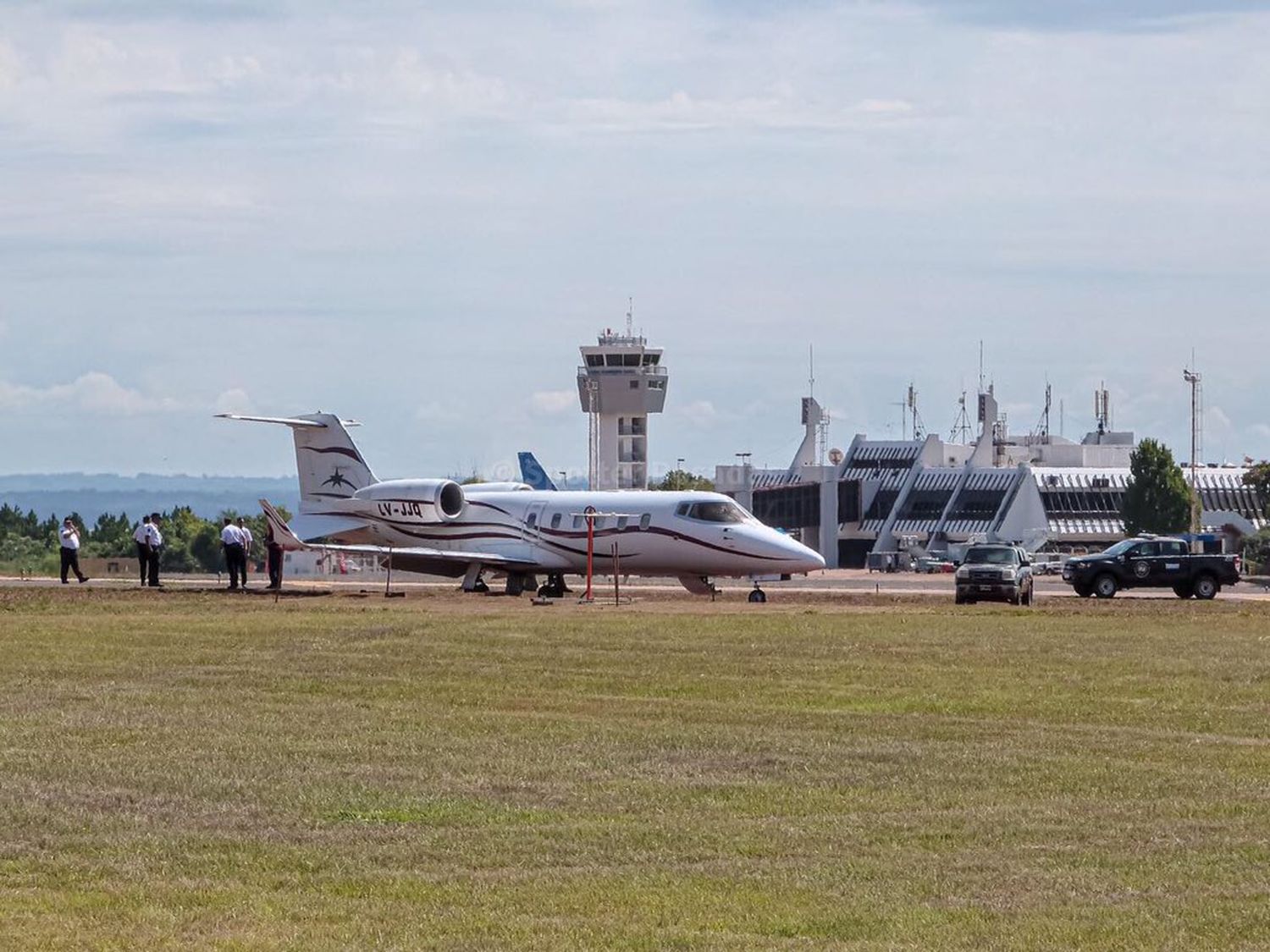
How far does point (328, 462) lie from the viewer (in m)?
53.5

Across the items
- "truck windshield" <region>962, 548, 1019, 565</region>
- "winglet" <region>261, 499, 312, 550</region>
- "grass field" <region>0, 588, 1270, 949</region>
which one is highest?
"winglet" <region>261, 499, 312, 550</region>

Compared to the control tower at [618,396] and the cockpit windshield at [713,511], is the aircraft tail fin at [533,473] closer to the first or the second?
the cockpit windshield at [713,511]

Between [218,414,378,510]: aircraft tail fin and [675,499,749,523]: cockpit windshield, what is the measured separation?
33.8 feet

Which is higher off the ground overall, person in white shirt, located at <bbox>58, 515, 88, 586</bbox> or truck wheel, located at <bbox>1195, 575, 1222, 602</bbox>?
person in white shirt, located at <bbox>58, 515, 88, 586</bbox>

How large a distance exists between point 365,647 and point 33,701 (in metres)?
8.30

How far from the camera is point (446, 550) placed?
51469 mm

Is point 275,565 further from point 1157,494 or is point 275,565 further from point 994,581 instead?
point 1157,494

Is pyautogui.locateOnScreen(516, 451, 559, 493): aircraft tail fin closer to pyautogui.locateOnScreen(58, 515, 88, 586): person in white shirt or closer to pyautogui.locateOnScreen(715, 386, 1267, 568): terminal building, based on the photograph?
pyautogui.locateOnScreen(58, 515, 88, 586): person in white shirt

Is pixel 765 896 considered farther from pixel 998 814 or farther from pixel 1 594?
pixel 1 594

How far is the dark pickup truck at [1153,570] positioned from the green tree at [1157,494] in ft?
256

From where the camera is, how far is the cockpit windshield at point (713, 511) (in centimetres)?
4691

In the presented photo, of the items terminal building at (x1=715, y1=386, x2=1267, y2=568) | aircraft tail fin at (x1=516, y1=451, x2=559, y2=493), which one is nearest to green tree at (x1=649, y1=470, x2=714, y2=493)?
terminal building at (x1=715, y1=386, x2=1267, y2=568)

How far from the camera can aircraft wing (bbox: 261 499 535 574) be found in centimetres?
4734

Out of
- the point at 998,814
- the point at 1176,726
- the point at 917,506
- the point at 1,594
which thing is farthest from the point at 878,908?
the point at 917,506
